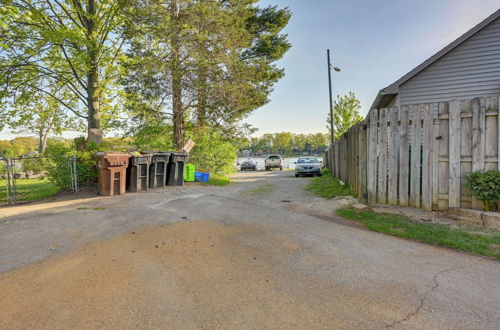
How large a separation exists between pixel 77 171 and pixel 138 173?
2.08m

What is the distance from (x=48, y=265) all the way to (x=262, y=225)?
324 centimetres

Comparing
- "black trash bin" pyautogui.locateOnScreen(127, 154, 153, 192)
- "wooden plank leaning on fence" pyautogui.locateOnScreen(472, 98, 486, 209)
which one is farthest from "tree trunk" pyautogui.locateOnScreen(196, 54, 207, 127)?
"wooden plank leaning on fence" pyautogui.locateOnScreen(472, 98, 486, 209)

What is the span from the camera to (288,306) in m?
2.28

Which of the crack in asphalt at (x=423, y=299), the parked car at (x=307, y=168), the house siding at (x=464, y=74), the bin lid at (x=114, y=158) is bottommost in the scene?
the crack in asphalt at (x=423, y=299)

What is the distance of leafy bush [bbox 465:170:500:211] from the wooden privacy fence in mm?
247

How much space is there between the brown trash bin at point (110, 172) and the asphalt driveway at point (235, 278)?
3.54 m

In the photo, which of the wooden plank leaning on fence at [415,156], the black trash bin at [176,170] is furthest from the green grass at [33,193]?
the wooden plank leaning on fence at [415,156]

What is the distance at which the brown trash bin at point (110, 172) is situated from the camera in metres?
8.55

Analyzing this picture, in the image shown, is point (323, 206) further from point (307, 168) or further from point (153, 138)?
point (307, 168)

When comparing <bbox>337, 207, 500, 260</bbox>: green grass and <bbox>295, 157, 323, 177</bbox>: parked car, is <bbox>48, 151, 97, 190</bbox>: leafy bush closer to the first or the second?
<bbox>337, 207, 500, 260</bbox>: green grass

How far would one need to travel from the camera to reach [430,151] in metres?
5.50

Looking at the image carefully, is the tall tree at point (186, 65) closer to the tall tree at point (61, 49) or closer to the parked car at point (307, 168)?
the tall tree at point (61, 49)

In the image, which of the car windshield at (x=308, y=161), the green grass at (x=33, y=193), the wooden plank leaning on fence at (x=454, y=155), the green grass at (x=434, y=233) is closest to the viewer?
the green grass at (x=434, y=233)

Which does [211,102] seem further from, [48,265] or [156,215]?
[48,265]
